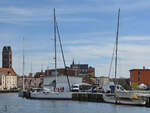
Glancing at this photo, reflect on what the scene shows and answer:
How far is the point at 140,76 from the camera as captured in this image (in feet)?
431

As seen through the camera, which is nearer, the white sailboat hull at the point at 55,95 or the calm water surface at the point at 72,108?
the calm water surface at the point at 72,108

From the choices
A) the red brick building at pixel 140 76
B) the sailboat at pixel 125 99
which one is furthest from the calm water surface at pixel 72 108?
the red brick building at pixel 140 76

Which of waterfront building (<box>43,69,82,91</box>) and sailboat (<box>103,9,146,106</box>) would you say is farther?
waterfront building (<box>43,69,82,91</box>)

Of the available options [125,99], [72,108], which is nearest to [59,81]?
[125,99]

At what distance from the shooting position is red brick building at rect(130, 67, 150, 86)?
426 ft

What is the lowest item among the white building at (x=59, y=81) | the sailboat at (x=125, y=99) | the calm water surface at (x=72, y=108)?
the calm water surface at (x=72, y=108)

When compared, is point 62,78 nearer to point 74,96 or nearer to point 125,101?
point 74,96

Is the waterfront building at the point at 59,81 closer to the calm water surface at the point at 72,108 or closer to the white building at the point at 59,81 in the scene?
the white building at the point at 59,81

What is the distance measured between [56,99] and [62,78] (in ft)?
68.9

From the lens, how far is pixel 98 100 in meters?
75.4

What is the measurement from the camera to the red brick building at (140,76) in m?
130

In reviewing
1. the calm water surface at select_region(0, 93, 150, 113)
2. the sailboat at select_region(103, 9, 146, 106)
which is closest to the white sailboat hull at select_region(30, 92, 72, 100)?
the sailboat at select_region(103, 9, 146, 106)

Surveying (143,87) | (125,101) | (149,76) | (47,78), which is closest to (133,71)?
(149,76)

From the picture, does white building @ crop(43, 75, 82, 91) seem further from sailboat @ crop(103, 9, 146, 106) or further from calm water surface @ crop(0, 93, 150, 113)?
calm water surface @ crop(0, 93, 150, 113)
